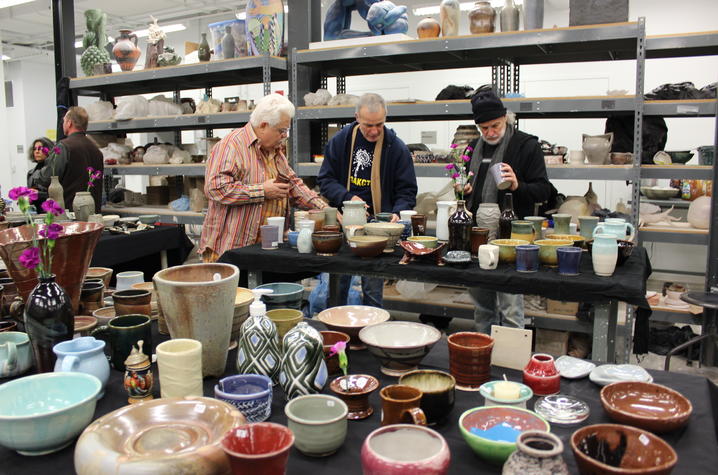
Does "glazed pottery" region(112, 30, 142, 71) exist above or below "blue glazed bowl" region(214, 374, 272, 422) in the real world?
above

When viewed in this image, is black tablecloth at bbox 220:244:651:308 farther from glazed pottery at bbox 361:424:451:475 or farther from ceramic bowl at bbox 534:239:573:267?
glazed pottery at bbox 361:424:451:475

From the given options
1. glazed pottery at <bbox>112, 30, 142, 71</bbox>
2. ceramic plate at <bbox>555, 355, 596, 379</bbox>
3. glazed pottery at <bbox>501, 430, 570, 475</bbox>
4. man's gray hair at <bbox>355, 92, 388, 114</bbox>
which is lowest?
ceramic plate at <bbox>555, 355, 596, 379</bbox>

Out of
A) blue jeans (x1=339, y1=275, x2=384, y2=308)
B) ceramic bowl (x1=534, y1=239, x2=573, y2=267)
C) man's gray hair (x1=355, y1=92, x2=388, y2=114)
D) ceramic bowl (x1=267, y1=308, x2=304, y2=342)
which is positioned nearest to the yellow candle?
ceramic bowl (x1=267, y1=308, x2=304, y2=342)

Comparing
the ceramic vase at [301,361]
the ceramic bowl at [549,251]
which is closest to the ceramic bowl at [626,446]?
the ceramic vase at [301,361]

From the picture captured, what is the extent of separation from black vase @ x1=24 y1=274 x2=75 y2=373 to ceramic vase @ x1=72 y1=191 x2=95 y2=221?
2869 mm

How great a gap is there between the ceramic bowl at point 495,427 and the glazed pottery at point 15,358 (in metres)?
1.07

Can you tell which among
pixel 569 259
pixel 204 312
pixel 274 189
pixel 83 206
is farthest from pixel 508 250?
pixel 83 206

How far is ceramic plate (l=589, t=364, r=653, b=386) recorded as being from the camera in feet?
4.43

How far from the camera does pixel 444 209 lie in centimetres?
274

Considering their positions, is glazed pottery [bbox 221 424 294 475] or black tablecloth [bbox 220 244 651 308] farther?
black tablecloth [bbox 220 244 651 308]

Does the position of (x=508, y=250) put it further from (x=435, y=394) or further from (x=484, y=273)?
(x=435, y=394)

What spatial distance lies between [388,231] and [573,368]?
4.45ft

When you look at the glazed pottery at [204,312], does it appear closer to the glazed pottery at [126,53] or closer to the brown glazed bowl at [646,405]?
the brown glazed bowl at [646,405]

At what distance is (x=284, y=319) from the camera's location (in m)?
1.46
